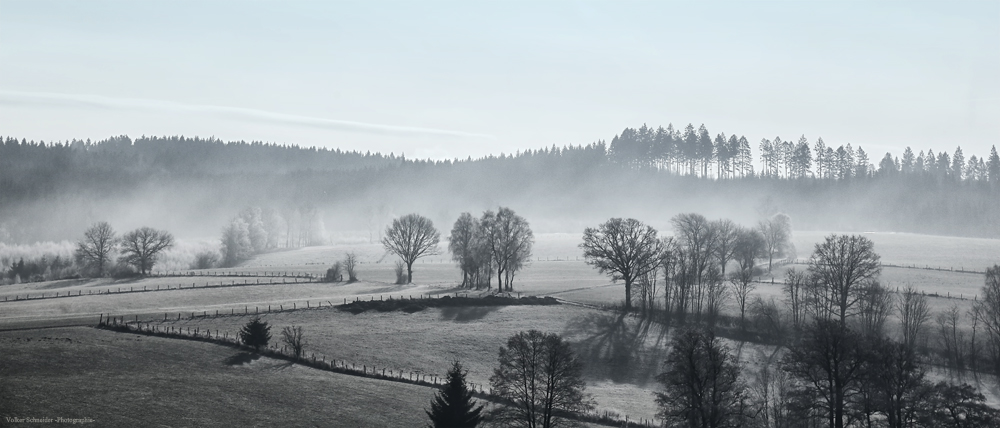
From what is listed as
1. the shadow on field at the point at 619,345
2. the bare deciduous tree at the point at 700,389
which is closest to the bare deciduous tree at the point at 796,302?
the shadow on field at the point at 619,345

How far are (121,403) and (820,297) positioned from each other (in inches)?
2542

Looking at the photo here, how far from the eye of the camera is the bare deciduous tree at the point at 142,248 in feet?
327

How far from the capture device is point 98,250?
4087 inches

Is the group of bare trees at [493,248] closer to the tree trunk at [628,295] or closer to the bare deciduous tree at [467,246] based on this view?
the bare deciduous tree at [467,246]

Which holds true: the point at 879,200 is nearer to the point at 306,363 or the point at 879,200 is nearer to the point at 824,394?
the point at 824,394

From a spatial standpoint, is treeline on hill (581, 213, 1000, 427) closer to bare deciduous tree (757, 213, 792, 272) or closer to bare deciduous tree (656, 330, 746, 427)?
bare deciduous tree (656, 330, 746, 427)

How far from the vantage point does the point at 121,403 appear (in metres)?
35.6

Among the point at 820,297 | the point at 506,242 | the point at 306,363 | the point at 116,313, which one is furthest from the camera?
the point at 506,242

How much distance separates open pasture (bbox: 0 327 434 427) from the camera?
3484 cm

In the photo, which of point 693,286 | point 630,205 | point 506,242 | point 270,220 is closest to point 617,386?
point 693,286

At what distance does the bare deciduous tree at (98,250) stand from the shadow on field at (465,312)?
59333 mm

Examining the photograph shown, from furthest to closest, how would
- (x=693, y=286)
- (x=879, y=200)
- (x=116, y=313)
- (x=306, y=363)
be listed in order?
1. (x=879, y=200)
2. (x=693, y=286)
3. (x=116, y=313)
4. (x=306, y=363)

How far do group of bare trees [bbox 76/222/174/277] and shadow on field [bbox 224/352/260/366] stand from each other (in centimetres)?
5757

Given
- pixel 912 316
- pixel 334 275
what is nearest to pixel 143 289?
pixel 334 275
